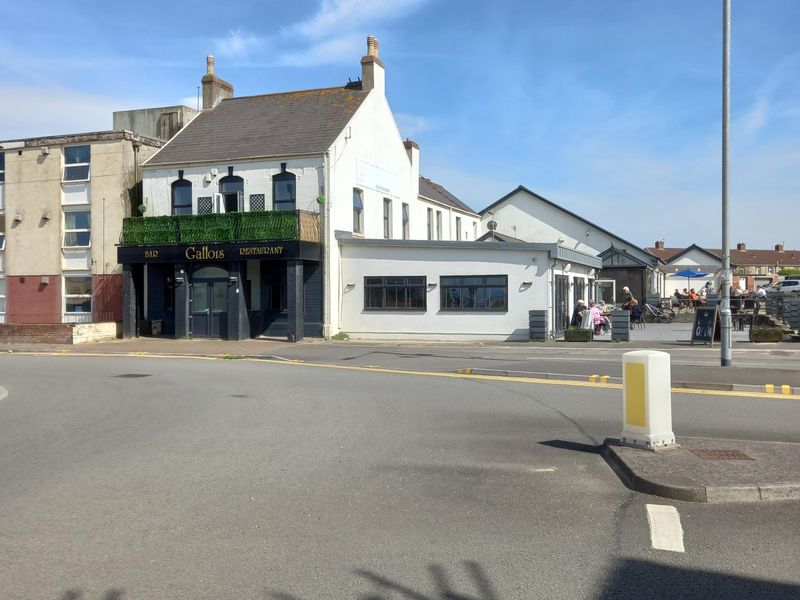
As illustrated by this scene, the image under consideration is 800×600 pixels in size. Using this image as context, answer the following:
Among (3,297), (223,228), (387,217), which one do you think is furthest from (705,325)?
(3,297)

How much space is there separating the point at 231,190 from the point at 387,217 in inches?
291

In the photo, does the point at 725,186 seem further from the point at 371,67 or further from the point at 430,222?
the point at 430,222

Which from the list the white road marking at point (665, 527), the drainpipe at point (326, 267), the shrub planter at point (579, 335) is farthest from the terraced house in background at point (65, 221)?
the white road marking at point (665, 527)

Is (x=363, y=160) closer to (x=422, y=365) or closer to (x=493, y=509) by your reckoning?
(x=422, y=365)

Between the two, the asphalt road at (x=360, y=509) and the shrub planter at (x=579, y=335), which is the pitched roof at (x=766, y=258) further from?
the asphalt road at (x=360, y=509)

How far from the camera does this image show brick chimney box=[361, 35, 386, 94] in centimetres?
3170

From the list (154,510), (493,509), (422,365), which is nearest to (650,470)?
(493,509)

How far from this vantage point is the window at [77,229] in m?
31.8

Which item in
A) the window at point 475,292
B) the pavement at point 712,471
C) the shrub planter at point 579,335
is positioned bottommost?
the pavement at point 712,471

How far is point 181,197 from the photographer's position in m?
30.1

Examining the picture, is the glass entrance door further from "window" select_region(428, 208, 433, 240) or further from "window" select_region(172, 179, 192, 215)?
"window" select_region(172, 179, 192, 215)

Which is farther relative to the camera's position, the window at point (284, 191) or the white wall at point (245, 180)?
the window at point (284, 191)

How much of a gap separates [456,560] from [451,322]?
895 inches

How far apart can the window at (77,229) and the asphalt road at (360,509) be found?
21.2 meters
